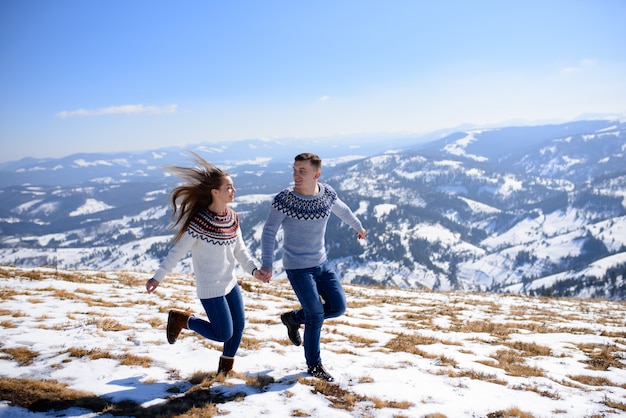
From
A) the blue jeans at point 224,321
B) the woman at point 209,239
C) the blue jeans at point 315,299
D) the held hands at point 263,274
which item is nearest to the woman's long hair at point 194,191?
the woman at point 209,239

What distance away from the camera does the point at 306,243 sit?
6203 mm

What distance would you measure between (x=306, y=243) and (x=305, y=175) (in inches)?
47.8

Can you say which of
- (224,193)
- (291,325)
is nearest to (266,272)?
(224,193)

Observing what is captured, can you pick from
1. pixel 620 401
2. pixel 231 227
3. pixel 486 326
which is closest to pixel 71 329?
pixel 231 227

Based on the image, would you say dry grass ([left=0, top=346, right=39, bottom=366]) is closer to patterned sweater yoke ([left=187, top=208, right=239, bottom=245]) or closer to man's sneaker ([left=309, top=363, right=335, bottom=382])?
patterned sweater yoke ([left=187, top=208, right=239, bottom=245])

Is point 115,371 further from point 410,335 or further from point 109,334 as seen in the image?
point 410,335

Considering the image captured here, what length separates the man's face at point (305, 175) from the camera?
5984mm

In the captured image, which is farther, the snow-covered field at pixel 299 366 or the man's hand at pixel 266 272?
the man's hand at pixel 266 272

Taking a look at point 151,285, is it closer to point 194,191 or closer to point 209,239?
point 209,239

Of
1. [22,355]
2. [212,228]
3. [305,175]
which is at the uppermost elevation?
[305,175]

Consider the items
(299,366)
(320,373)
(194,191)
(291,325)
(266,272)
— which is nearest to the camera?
(194,191)

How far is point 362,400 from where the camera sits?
555 cm

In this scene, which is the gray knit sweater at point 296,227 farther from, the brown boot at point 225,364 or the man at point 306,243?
the brown boot at point 225,364

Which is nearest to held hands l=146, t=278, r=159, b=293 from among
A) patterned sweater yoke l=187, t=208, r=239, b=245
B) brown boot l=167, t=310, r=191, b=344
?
patterned sweater yoke l=187, t=208, r=239, b=245
